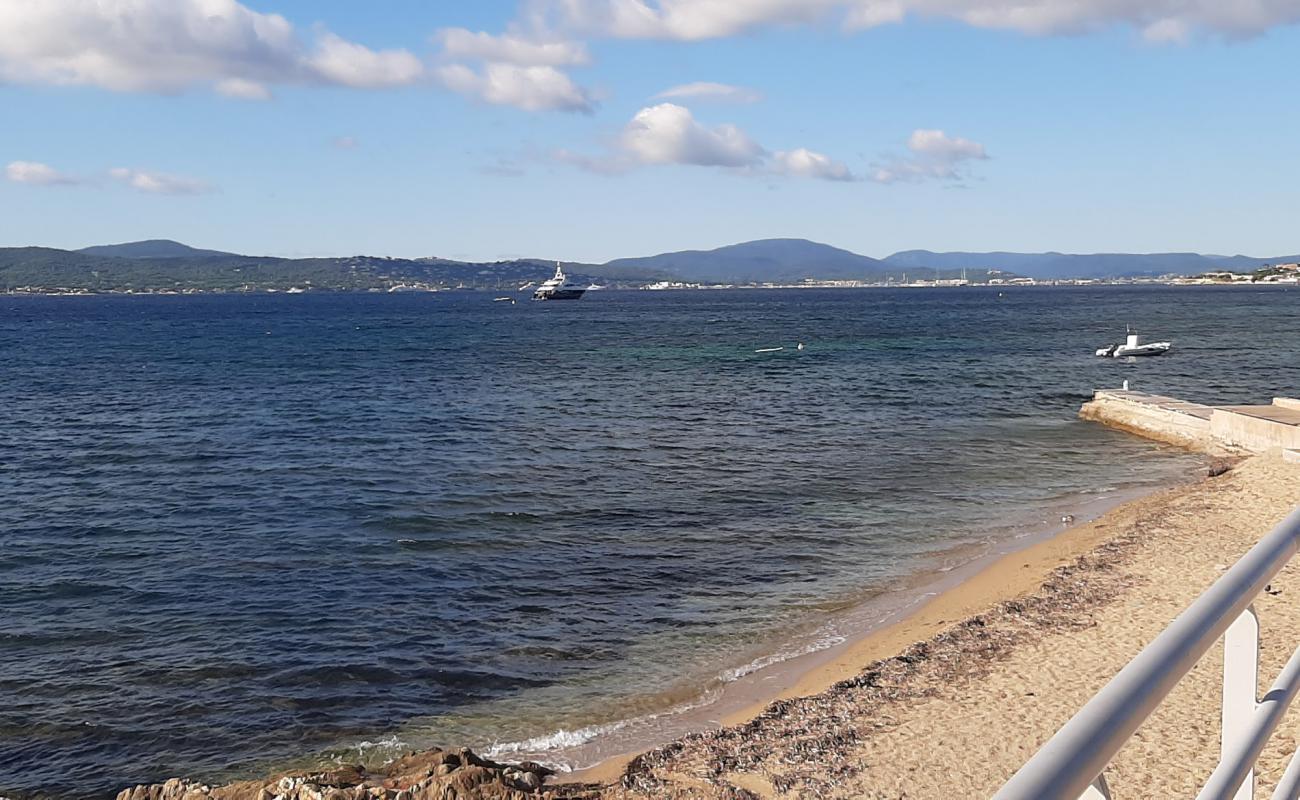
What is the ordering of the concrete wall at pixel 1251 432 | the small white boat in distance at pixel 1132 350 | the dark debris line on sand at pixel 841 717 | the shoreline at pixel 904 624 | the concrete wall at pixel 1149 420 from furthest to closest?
the small white boat in distance at pixel 1132 350, the concrete wall at pixel 1149 420, the concrete wall at pixel 1251 432, the shoreline at pixel 904 624, the dark debris line on sand at pixel 841 717

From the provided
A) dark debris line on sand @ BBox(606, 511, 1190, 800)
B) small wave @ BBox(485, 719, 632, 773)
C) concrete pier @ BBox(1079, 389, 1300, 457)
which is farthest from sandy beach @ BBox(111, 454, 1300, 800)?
concrete pier @ BBox(1079, 389, 1300, 457)

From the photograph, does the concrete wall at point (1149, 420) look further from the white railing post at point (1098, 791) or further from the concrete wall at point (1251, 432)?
the white railing post at point (1098, 791)

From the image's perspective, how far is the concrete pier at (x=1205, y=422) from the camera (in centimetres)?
2959

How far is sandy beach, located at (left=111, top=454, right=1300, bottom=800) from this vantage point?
1006 cm

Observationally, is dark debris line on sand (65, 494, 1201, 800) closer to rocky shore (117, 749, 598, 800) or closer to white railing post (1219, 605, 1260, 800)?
rocky shore (117, 749, 598, 800)

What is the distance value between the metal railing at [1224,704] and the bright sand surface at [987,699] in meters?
6.63

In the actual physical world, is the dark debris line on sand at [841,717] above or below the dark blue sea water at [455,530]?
above

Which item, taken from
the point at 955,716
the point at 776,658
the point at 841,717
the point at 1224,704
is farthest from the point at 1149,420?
the point at 1224,704

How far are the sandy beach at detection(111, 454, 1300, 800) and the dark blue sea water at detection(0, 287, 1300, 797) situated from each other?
2097 mm

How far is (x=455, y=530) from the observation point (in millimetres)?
23766

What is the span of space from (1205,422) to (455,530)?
2462 centimetres

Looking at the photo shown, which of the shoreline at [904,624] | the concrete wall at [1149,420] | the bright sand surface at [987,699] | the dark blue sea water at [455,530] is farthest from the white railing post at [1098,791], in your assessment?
the concrete wall at [1149,420]

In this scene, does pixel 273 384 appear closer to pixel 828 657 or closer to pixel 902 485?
pixel 902 485

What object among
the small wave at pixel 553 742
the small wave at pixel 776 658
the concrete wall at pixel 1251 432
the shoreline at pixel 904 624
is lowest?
the small wave at pixel 553 742
